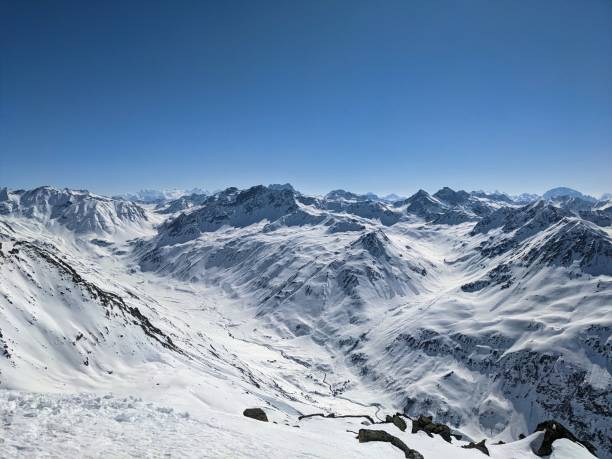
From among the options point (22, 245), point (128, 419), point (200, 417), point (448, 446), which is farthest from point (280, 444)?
point (22, 245)

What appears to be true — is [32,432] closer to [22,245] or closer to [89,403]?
[89,403]

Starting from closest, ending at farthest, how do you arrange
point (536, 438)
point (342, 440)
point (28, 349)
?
point (342, 440), point (536, 438), point (28, 349)

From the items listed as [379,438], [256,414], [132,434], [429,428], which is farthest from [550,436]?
[132,434]

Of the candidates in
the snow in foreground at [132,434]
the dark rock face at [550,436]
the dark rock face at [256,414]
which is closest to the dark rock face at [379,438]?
the snow in foreground at [132,434]

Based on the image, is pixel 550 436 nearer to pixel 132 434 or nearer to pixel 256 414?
pixel 256 414

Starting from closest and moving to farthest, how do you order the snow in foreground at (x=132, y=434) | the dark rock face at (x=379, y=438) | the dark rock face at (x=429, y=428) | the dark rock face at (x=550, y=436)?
the snow in foreground at (x=132, y=434) → the dark rock face at (x=379, y=438) → the dark rock face at (x=550, y=436) → the dark rock face at (x=429, y=428)

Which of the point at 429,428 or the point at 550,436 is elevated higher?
the point at 550,436

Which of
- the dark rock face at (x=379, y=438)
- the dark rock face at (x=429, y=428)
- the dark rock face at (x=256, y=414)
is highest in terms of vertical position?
the dark rock face at (x=256, y=414)

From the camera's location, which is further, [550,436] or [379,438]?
[550,436]

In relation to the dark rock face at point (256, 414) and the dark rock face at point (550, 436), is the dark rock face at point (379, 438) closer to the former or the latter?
the dark rock face at point (256, 414)

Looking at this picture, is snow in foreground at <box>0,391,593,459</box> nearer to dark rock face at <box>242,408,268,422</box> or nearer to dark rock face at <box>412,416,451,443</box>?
dark rock face at <box>242,408,268,422</box>

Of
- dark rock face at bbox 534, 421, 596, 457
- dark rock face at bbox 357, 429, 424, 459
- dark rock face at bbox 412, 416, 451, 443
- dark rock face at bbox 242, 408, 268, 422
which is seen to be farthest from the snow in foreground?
dark rock face at bbox 534, 421, 596, 457
